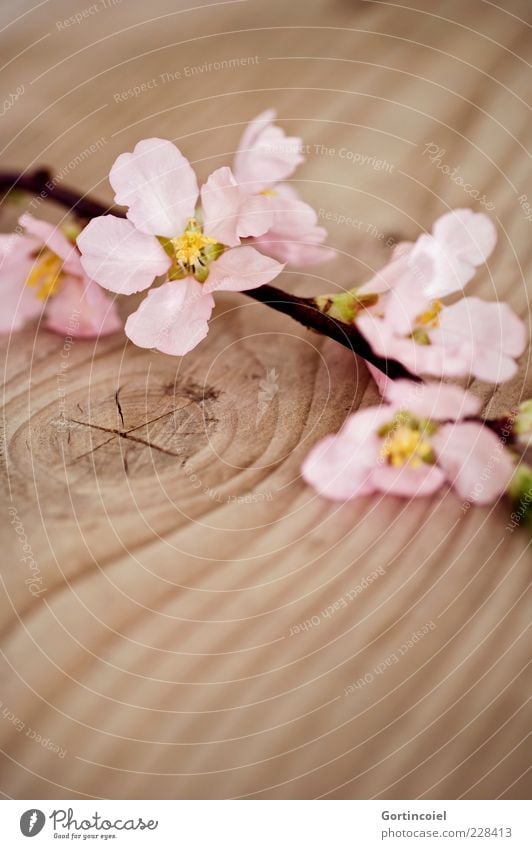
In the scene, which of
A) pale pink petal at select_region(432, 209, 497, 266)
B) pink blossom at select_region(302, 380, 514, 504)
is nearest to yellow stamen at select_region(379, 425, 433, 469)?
pink blossom at select_region(302, 380, 514, 504)

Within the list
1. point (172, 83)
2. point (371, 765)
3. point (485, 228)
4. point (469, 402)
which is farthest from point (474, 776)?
point (172, 83)

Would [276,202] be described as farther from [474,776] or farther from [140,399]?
[474,776]

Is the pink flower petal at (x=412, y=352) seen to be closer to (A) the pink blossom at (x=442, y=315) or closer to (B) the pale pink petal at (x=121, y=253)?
(A) the pink blossom at (x=442, y=315)

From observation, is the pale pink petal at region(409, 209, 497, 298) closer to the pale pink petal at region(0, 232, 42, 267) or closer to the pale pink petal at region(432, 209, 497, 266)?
the pale pink petal at region(432, 209, 497, 266)

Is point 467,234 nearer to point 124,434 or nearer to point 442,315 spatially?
point 442,315
